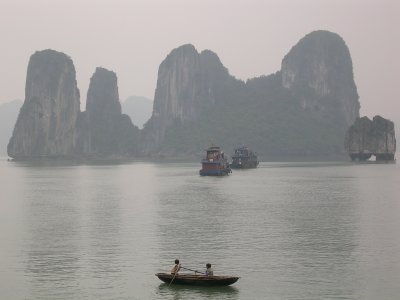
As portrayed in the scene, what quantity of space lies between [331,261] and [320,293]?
7.61 meters

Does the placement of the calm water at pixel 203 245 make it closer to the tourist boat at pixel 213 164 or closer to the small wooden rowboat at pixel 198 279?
the small wooden rowboat at pixel 198 279

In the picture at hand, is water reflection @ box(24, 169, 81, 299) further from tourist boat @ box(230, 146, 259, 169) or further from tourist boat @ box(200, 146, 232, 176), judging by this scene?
tourist boat @ box(230, 146, 259, 169)

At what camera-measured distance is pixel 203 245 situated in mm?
43875

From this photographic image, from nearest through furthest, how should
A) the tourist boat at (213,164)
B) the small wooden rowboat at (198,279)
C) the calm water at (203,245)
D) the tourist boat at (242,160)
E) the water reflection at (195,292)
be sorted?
the water reflection at (195,292) < the small wooden rowboat at (198,279) < the calm water at (203,245) < the tourist boat at (213,164) < the tourist boat at (242,160)

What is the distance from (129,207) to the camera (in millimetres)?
71438

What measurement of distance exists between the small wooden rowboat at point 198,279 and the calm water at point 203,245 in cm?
46

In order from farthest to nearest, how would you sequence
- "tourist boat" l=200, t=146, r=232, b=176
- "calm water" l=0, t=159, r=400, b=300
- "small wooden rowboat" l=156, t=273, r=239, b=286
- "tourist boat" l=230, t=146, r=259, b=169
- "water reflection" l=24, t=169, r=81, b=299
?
"tourist boat" l=230, t=146, r=259, b=169 → "tourist boat" l=200, t=146, r=232, b=176 → "water reflection" l=24, t=169, r=81, b=299 → "calm water" l=0, t=159, r=400, b=300 → "small wooden rowboat" l=156, t=273, r=239, b=286

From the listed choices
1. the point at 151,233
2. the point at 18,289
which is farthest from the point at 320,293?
the point at 151,233

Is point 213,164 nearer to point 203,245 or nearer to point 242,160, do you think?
point 242,160

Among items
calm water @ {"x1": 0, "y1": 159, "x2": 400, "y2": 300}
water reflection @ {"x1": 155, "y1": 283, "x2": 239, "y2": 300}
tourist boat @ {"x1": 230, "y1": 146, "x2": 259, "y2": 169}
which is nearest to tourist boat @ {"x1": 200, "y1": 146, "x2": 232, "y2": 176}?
tourist boat @ {"x1": 230, "y1": 146, "x2": 259, "y2": 169}

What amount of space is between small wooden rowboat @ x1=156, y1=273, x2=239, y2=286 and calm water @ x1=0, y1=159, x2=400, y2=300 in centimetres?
46

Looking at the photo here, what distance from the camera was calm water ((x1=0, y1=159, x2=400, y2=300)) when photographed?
31.9m

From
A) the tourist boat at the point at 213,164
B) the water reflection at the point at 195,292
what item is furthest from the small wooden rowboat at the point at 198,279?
the tourist boat at the point at 213,164

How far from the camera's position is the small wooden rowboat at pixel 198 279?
30891 mm
